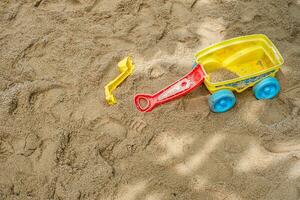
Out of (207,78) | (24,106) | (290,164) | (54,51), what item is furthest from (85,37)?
(290,164)

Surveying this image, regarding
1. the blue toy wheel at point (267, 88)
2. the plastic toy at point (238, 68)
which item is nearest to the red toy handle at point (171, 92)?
the plastic toy at point (238, 68)

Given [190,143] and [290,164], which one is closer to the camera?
[290,164]

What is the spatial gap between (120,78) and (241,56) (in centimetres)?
70

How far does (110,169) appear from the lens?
187cm

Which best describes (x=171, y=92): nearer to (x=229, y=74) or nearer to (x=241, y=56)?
(x=229, y=74)

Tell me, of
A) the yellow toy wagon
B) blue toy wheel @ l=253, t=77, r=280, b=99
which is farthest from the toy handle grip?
blue toy wheel @ l=253, t=77, r=280, b=99

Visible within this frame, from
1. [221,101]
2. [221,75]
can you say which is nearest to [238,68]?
[221,75]

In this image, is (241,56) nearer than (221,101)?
No

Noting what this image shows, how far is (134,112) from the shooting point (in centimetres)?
210

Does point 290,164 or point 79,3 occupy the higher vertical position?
point 79,3

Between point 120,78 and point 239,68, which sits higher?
point 120,78

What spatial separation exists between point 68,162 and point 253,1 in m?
1.63

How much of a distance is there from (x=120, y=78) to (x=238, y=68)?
68 cm

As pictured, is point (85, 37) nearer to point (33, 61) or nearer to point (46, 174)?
point (33, 61)
